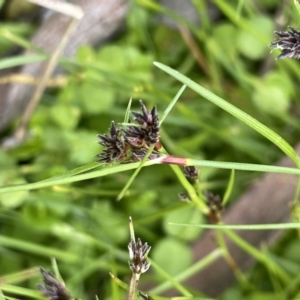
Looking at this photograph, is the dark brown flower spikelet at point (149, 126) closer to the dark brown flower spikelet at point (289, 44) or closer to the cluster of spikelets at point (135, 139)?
the cluster of spikelets at point (135, 139)

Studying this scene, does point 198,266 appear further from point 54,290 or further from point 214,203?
point 54,290

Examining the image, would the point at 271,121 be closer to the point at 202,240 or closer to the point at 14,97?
the point at 202,240

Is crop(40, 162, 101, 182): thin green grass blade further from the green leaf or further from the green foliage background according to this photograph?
the green leaf

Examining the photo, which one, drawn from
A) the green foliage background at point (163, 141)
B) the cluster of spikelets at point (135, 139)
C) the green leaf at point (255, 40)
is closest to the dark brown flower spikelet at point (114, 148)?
the cluster of spikelets at point (135, 139)

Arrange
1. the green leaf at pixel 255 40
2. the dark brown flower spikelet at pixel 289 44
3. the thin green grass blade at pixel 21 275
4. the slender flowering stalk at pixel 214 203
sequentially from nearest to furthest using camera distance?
the dark brown flower spikelet at pixel 289 44
the slender flowering stalk at pixel 214 203
the thin green grass blade at pixel 21 275
the green leaf at pixel 255 40

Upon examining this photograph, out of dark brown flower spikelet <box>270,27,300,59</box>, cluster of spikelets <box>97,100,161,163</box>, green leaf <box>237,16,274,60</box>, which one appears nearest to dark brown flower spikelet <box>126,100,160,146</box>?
cluster of spikelets <box>97,100,161,163</box>
